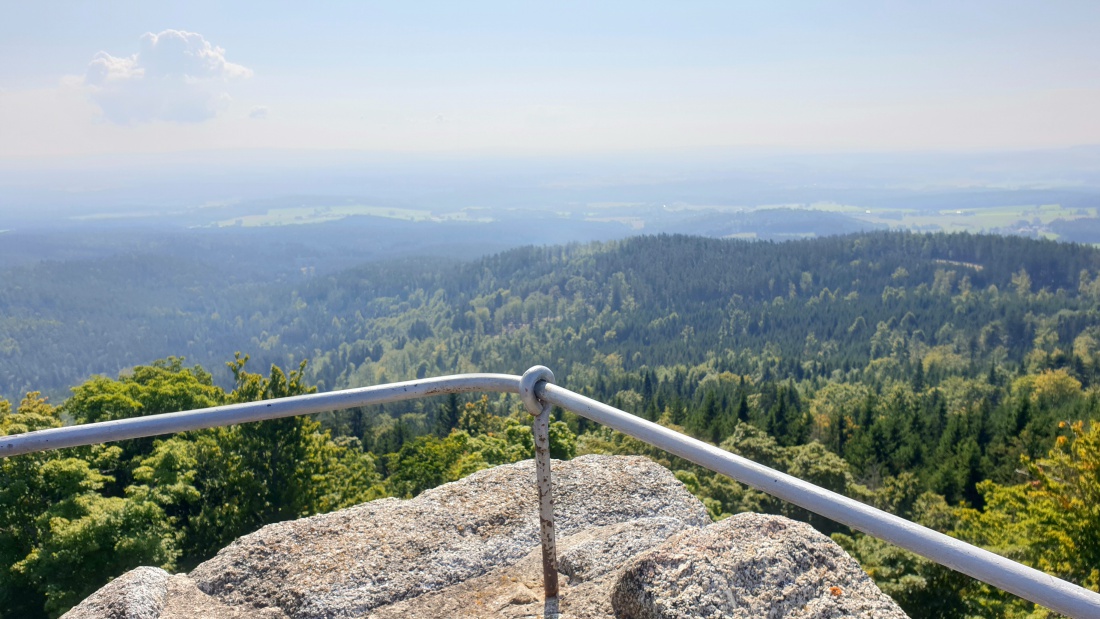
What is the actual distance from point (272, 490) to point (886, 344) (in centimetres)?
19078

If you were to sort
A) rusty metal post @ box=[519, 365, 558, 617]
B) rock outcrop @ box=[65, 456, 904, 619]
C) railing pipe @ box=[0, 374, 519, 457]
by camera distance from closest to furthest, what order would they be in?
railing pipe @ box=[0, 374, 519, 457] < rock outcrop @ box=[65, 456, 904, 619] < rusty metal post @ box=[519, 365, 558, 617]

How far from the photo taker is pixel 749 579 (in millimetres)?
2918

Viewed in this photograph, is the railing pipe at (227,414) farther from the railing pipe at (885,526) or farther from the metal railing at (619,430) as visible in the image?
the railing pipe at (885,526)

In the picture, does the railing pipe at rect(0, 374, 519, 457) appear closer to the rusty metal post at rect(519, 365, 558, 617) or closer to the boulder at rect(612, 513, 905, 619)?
the rusty metal post at rect(519, 365, 558, 617)

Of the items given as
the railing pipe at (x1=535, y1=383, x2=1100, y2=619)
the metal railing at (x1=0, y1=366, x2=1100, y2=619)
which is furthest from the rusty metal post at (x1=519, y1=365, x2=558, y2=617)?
the railing pipe at (x1=535, y1=383, x2=1100, y2=619)

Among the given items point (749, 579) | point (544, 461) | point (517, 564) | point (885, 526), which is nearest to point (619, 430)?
point (544, 461)

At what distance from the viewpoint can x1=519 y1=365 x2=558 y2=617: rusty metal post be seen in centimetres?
308

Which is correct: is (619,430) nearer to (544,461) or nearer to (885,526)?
(544,461)

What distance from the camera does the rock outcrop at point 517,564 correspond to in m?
2.95

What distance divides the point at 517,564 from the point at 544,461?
3.73ft

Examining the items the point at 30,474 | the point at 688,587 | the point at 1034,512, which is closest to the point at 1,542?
the point at 30,474

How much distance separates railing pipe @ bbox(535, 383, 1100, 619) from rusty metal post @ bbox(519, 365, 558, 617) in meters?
0.26

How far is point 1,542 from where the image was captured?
72.7 ft

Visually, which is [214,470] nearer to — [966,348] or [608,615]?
[608,615]
